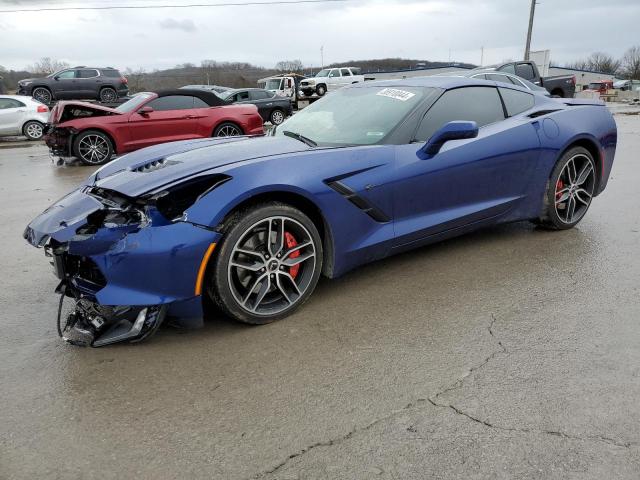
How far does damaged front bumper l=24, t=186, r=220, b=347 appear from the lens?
106 inches

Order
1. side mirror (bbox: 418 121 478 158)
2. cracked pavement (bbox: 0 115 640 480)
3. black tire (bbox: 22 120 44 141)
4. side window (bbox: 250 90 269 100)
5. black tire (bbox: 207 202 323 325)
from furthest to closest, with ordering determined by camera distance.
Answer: side window (bbox: 250 90 269 100) < black tire (bbox: 22 120 44 141) < side mirror (bbox: 418 121 478 158) < black tire (bbox: 207 202 323 325) < cracked pavement (bbox: 0 115 640 480)

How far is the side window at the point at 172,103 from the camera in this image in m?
10.9

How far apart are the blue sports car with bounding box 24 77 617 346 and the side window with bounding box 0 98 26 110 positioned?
47.3 ft

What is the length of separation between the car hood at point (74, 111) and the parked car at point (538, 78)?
11965 millimetres

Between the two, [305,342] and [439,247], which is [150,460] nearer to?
[305,342]

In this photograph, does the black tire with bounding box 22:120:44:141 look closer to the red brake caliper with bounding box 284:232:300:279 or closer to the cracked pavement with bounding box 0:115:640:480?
the cracked pavement with bounding box 0:115:640:480

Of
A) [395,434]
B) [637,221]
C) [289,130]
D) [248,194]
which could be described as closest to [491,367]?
[395,434]

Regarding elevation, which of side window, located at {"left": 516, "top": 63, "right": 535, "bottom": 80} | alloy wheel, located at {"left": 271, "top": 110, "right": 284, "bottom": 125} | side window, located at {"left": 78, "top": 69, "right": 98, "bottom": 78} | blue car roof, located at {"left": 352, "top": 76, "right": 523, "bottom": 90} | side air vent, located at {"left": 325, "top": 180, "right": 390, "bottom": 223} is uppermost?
side window, located at {"left": 516, "top": 63, "right": 535, "bottom": 80}

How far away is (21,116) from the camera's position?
15664 millimetres

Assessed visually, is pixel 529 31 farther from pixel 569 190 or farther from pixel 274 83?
pixel 569 190

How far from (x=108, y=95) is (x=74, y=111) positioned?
1500 centimetres

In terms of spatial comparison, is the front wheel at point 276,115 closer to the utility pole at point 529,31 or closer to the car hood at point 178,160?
the car hood at point 178,160

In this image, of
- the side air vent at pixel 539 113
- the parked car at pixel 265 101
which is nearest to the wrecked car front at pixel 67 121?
the side air vent at pixel 539 113

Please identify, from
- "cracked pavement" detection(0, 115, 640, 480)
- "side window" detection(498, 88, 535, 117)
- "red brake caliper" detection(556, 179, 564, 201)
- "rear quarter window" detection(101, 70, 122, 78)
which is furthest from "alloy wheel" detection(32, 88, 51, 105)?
"red brake caliper" detection(556, 179, 564, 201)
